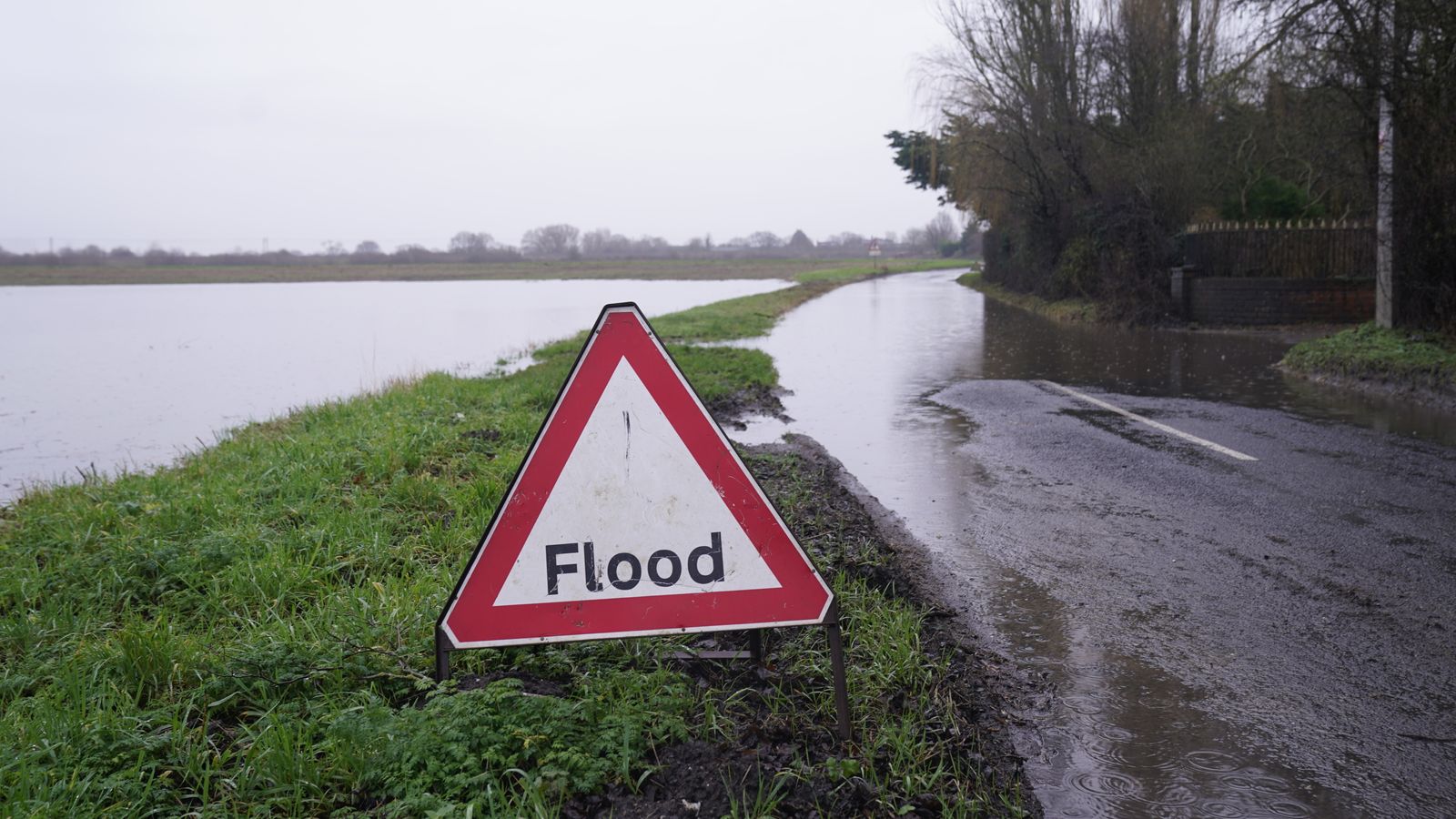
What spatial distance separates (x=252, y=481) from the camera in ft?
23.2

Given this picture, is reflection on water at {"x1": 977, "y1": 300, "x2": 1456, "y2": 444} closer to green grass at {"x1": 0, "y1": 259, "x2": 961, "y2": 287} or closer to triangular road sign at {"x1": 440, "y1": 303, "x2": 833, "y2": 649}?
triangular road sign at {"x1": 440, "y1": 303, "x2": 833, "y2": 649}

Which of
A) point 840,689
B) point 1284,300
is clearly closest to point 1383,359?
point 1284,300

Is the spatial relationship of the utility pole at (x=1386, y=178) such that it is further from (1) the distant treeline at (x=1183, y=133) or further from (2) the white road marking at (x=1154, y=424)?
(2) the white road marking at (x=1154, y=424)

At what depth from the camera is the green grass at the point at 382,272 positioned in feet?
276

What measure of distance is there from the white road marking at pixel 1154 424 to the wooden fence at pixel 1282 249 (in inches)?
348

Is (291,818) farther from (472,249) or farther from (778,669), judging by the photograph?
(472,249)

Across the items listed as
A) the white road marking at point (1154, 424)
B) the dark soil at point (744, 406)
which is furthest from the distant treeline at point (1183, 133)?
the dark soil at point (744, 406)

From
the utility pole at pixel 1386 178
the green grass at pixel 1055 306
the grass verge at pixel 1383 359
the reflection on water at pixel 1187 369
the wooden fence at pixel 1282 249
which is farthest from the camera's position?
the green grass at pixel 1055 306

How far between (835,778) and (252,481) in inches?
214

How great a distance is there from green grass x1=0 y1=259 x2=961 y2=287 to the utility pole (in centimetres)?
6170

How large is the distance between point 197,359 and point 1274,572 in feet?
71.4

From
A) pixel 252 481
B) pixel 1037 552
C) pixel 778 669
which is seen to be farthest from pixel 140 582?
pixel 1037 552

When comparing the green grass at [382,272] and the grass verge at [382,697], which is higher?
the green grass at [382,272]

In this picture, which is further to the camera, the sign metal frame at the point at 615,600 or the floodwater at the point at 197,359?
the floodwater at the point at 197,359
